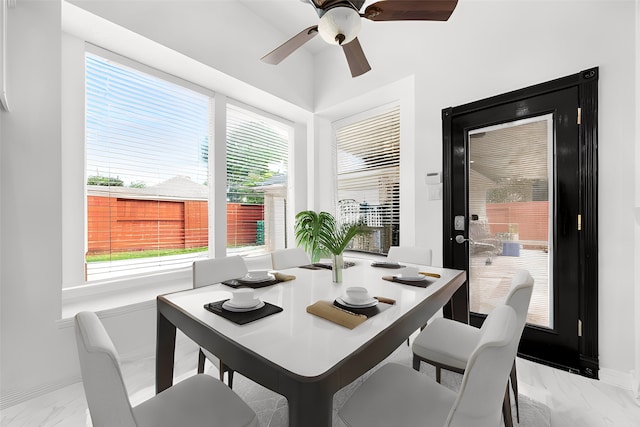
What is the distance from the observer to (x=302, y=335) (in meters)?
0.95

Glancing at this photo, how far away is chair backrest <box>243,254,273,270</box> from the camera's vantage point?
11.6 feet

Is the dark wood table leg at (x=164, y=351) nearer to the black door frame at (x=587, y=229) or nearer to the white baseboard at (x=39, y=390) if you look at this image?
the white baseboard at (x=39, y=390)

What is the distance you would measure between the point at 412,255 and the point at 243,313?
1799 mm

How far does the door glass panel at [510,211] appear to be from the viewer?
2223 mm

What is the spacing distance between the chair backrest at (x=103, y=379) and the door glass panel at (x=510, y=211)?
269 cm

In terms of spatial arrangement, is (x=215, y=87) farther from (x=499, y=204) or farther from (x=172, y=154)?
(x=499, y=204)

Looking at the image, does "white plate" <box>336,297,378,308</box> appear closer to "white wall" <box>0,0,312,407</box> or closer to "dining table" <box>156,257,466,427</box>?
"dining table" <box>156,257,466,427</box>

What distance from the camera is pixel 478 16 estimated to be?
2516 mm

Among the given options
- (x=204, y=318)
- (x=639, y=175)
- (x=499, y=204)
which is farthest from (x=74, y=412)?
(x=639, y=175)

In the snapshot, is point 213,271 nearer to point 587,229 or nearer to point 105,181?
point 105,181

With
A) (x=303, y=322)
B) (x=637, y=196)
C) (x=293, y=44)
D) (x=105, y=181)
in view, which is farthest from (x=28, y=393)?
(x=637, y=196)

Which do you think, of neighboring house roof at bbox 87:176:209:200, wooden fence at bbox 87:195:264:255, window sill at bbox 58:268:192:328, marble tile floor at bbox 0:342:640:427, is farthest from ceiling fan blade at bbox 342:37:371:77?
window sill at bbox 58:268:192:328

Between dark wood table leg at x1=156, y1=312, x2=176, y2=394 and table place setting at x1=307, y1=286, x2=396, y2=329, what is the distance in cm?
75

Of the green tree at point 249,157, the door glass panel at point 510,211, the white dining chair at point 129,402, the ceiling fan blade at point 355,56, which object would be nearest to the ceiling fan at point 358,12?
the ceiling fan blade at point 355,56
